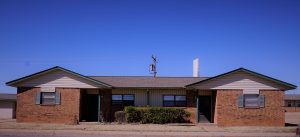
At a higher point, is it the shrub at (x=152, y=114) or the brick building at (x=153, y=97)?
the brick building at (x=153, y=97)

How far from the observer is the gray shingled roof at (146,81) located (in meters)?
26.7

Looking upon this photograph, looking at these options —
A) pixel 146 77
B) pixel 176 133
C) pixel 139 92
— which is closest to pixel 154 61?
pixel 146 77

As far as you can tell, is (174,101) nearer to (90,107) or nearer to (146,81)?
(146,81)

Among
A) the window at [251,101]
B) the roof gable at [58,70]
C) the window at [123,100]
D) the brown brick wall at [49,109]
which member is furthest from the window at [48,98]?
the window at [251,101]

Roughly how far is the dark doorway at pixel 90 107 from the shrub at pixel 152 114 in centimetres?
324

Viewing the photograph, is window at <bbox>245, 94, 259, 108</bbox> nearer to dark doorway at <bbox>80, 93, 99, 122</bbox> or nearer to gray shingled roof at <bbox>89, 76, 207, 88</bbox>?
gray shingled roof at <bbox>89, 76, 207, 88</bbox>

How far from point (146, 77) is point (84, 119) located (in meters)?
6.88

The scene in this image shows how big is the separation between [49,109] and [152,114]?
7.31m

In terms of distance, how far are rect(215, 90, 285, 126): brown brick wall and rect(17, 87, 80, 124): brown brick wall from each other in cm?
1003

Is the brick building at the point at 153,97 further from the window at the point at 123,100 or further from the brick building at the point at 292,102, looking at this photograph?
the brick building at the point at 292,102

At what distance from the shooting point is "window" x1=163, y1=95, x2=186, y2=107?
26.4 meters

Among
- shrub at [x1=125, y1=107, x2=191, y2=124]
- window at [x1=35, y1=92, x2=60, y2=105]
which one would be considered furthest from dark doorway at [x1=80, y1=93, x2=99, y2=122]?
shrub at [x1=125, y1=107, x2=191, y2=124]

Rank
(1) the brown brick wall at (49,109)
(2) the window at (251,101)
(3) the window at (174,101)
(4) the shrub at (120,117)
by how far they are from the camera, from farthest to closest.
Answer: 1. (3) the window at (174,101)
2. (4) the shrub at (120,117)
3. (1) the brown brick wall at (49,109)
4. (2) the window at (251,101)

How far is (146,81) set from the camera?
93.4 feet
